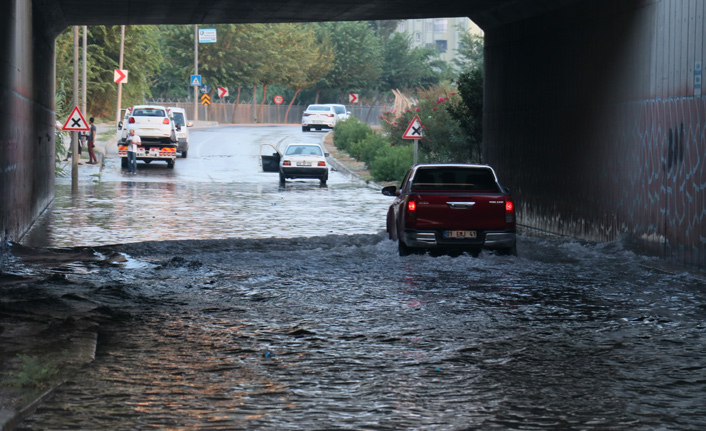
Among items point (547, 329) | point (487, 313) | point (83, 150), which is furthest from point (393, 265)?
point (83, 150)

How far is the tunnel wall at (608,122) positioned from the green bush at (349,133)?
31.2 metres

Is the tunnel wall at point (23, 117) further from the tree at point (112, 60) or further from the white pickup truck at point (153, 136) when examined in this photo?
the tree at point (112, 60)

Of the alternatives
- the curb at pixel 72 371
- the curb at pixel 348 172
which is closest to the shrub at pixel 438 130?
the curb at pixel 348 172

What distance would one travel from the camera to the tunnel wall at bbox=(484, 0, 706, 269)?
15.4 meters

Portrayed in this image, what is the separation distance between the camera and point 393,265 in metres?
15.2

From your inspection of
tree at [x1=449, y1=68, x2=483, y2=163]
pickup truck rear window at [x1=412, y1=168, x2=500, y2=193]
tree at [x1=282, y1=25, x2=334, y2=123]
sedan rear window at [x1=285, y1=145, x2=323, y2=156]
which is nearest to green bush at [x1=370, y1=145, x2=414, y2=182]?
sedan rear window at [x1=285, y1=145, x2=323, y2=156]

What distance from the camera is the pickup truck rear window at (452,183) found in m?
16.2

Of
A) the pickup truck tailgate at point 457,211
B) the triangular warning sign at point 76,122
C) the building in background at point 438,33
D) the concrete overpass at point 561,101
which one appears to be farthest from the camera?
the building in background at point 438,33

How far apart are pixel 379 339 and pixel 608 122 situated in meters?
10.7

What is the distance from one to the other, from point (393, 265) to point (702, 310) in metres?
5.09

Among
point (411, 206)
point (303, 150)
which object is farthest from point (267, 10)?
point (303, 150)

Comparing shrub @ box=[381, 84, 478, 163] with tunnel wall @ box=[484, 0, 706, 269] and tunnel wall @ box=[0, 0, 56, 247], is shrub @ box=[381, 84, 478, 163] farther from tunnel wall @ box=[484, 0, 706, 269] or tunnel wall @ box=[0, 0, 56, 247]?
tunnel wall @ box=[0, 0, 56, 247]

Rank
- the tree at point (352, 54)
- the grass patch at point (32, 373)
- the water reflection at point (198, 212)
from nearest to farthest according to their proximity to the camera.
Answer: the grass patch at point (32, 373) → the water reflection at point (198, 212) → the tree at point (352, 54)

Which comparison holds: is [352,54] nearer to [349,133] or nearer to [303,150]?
[349,133]
